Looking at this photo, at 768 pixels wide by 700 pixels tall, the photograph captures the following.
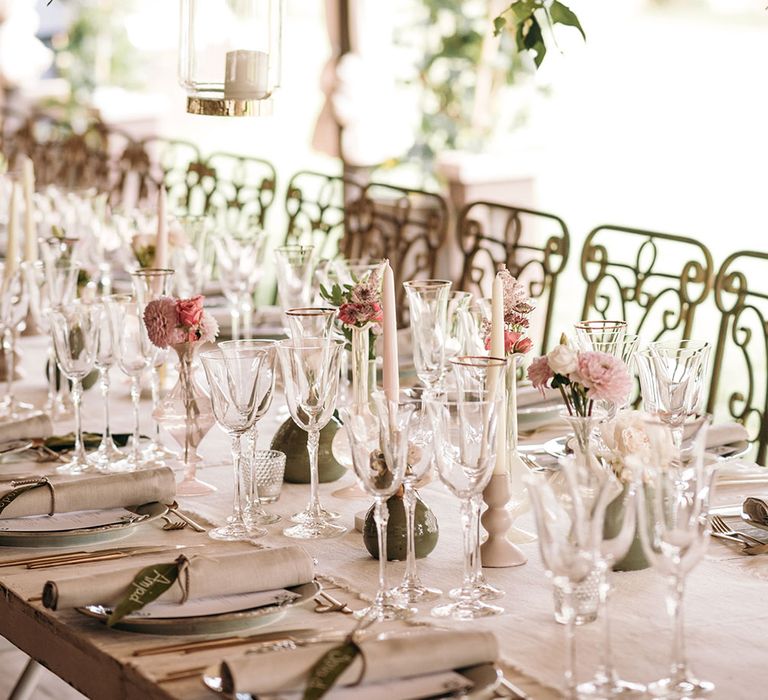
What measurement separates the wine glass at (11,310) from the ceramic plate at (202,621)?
3.74 ft

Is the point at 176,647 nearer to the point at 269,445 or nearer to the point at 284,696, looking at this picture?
the point at 284,696

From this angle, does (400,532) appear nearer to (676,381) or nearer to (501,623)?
(501,623)

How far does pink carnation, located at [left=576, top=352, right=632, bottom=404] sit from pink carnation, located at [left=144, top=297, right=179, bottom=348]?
2.38ft

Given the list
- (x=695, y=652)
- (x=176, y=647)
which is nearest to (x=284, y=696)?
(x=176, y=647)

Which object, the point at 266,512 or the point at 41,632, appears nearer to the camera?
the point at 41,632

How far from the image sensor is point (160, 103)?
9.57 meters

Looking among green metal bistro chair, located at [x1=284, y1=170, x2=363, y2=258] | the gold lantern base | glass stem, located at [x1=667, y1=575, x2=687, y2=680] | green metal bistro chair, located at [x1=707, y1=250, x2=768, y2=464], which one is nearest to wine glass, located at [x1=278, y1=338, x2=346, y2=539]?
the gold lantern base

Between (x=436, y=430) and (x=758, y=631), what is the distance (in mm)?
411

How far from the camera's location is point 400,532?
1.68 meters

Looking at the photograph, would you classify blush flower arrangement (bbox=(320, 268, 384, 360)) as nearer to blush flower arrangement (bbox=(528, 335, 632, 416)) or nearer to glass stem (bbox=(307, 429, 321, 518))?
glass stem (bbox=(307, 429, 321, 518))

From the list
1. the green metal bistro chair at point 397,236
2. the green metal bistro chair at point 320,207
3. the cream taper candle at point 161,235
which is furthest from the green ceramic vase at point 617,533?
the green metal bistro chair at point 397,236

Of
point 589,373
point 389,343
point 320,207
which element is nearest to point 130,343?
point 389,343

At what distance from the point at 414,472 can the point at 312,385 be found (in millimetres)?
317

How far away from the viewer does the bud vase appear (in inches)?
82.1
